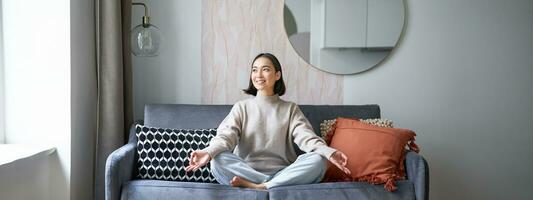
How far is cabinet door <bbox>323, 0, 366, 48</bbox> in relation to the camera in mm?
2830

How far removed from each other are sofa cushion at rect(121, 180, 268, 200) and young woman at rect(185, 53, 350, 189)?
0.16 ft

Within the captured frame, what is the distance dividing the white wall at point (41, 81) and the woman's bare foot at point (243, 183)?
88cm

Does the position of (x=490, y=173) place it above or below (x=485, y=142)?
below

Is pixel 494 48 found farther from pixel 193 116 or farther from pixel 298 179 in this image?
pixel 193 116

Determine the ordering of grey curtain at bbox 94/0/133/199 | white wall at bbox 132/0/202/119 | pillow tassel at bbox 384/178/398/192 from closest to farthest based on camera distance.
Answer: pillow tassel at bbox 384/178/398/192 < grey curtain at bbox 94/0/133/199 < white wall at bbox 132/0/202/119

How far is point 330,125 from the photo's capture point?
246 centimetres

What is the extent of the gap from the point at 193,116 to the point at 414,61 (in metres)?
1.45

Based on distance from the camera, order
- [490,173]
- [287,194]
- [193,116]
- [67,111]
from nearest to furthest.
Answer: [287,194]
[67,111]
[193,116]
[490,173]

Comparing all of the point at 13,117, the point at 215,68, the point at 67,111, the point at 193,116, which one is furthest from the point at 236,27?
the point at 13,117

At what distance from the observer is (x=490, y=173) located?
3.02m

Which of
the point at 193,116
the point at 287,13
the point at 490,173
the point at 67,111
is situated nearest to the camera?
the point at 67,111

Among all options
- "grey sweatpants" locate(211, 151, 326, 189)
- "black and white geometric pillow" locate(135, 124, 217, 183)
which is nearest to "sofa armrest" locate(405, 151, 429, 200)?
"grey sweatpants" locate(211, 151, 326, 189)

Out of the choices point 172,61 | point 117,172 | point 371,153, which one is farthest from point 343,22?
point 117,172

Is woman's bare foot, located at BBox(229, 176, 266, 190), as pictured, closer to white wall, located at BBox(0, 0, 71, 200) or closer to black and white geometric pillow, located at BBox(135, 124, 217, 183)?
black and white geometric pillow, located at BBox(135, 124, 217, 183)
